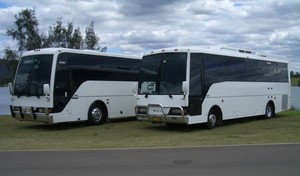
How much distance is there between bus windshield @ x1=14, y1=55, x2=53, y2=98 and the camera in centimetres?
1688

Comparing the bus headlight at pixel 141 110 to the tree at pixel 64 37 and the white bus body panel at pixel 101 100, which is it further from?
the tree at pixel 64 37

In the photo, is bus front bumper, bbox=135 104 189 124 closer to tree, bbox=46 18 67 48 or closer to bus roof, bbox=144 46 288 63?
bus roof, bbox=144 46 288 63

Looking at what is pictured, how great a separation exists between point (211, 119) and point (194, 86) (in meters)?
1.94

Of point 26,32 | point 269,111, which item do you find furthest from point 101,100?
point 26,32

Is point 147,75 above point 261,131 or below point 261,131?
above

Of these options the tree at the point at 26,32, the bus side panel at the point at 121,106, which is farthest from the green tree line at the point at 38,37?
the bus side panel at the point at 121,106

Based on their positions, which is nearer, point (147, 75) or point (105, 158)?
point (105, 158)

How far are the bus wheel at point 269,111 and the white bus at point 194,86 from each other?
7.34 ft

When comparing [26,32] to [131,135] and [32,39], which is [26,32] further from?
[131,135]

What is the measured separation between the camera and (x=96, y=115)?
1895cm

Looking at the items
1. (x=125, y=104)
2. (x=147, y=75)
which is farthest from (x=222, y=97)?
(x=125, y=104)

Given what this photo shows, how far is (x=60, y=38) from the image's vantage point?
1597 inches

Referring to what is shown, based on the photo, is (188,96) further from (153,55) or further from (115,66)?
(115,66)

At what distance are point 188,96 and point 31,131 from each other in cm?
656
